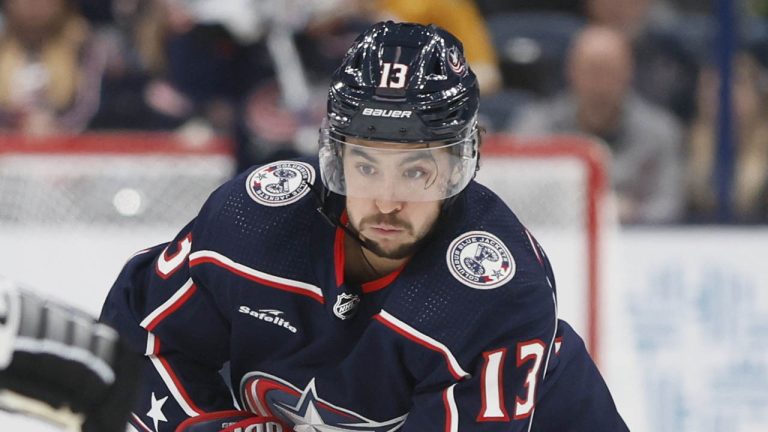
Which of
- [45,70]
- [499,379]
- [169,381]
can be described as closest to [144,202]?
[45,70]

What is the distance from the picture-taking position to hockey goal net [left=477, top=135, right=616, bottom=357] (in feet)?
13.0

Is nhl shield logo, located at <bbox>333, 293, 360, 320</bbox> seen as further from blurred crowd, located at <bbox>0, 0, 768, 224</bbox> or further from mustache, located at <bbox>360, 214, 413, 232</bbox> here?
blurred crowd, located at <bbox>0, 0, 768, 224</bbox>

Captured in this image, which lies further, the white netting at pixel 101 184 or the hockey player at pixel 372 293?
the white netting at pixel 101 184

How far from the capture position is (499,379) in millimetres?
2238

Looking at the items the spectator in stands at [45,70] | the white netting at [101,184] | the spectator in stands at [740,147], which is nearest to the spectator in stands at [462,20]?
the spectator in stands at [740,147]

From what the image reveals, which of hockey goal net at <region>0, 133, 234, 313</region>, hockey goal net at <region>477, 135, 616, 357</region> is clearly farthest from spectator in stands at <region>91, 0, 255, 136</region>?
hockey goal net at <region>477, 135, 616, 357</region>

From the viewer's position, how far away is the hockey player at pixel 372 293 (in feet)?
7.37

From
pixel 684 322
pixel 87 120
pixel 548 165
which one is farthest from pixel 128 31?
pixel 684 322

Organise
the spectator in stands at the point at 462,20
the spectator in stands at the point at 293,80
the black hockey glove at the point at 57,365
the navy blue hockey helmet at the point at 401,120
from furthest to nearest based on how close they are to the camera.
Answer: the spectator in stands at the point at 462,20
the spectator in stands at the point at 293,80
the navy blue hockey helmet at the point at 401,120
the black hockey glove at the point at 57,365

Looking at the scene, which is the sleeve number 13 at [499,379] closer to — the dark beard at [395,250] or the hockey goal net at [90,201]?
the dark beard at [395,250]

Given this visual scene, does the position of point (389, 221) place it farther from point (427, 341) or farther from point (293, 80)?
point (293, 80)

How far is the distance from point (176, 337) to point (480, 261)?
0.54 metres

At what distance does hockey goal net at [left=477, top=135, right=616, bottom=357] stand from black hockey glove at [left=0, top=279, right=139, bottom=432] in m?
2.30

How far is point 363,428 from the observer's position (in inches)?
95.3
